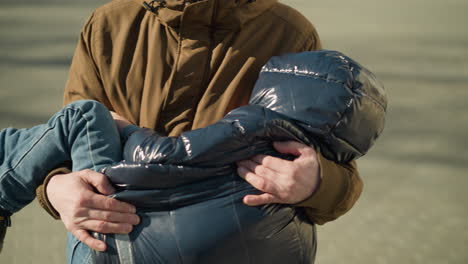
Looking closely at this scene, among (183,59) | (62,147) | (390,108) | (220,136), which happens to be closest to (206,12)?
(183,59)

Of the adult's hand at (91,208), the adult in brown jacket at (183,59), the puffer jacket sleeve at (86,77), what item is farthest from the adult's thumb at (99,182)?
the puffer jacket sleeve at (86,77)

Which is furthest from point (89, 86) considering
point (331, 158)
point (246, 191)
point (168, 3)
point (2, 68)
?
point (2, 68)

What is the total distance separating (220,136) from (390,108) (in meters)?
2.72

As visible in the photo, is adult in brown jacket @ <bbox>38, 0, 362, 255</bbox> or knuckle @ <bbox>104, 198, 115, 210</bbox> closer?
knuckle @ <bbox>104, 198, 115, 210</bbox>

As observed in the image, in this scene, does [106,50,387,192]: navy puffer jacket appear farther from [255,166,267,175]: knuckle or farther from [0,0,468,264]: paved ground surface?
[0,0,468,264]: paved ground surface

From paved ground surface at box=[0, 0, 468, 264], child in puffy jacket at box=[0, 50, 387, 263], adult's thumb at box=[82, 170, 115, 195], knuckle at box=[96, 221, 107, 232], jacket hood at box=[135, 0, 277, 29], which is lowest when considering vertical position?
paved ground surface at box=[0, 0, 468, 264]

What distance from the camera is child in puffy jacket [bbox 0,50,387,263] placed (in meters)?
1.30

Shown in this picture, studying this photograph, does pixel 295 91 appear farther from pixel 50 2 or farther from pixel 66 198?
pixel 50 2

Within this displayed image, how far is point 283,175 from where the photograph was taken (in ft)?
4.40

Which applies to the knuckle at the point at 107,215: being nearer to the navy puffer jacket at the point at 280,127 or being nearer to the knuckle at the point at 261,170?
the navy puffer jacket at the point at 280,127

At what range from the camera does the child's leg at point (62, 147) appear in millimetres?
1372

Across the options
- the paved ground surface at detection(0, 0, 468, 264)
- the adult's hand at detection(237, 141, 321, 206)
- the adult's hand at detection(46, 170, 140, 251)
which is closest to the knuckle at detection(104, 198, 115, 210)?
the adult's hand at detection(46, 170, 140, 251)

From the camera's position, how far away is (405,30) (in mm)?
5066

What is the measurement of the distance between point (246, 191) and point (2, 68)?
3.41 m
